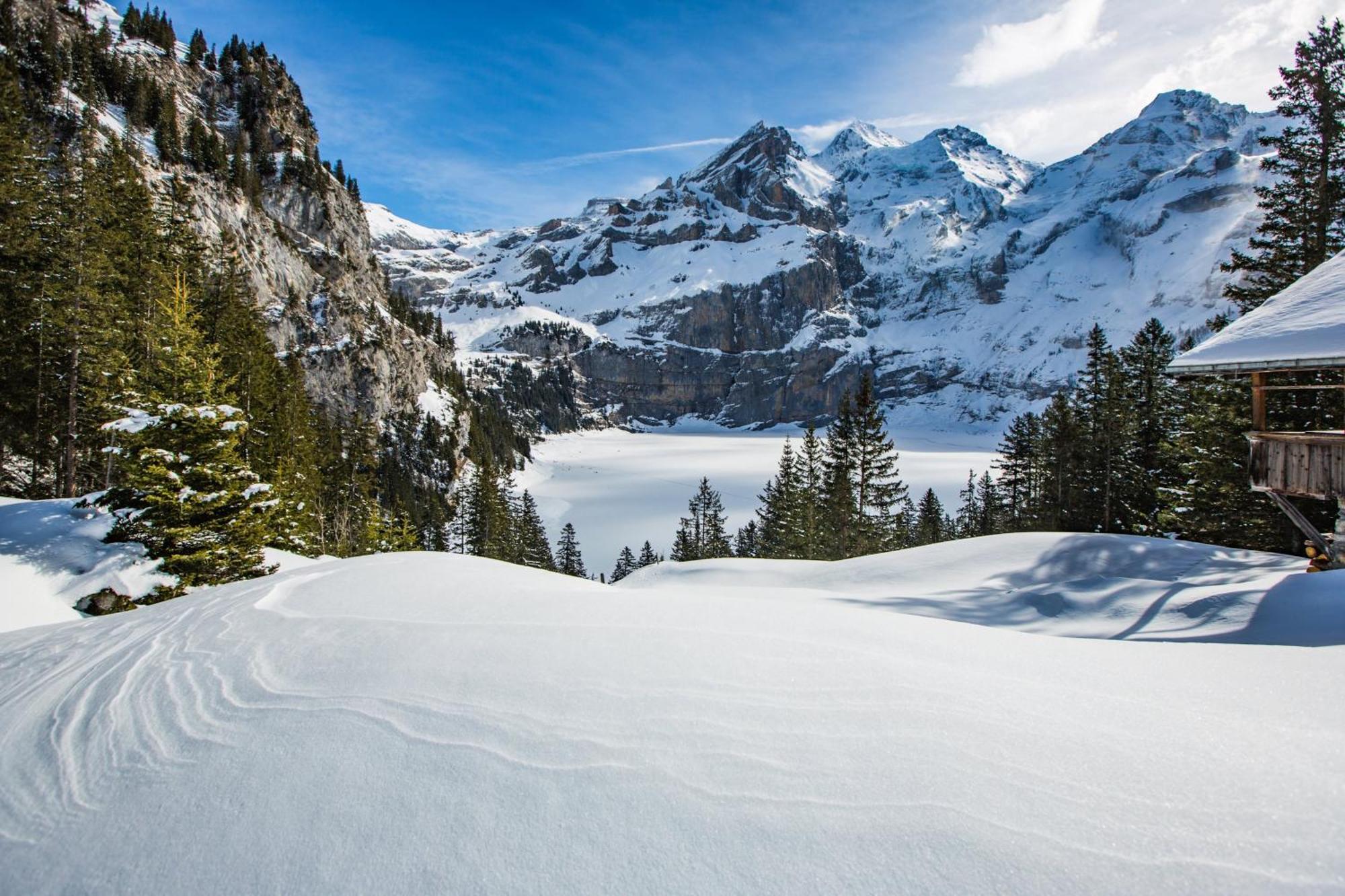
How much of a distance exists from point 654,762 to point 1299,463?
1281 cm

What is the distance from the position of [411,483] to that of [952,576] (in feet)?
233

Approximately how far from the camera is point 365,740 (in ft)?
7.38

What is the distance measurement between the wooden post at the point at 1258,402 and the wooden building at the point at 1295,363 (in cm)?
2

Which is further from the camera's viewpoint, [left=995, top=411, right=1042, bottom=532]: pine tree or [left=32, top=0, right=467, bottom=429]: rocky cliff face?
[left=32, top=0, right=467, bottom=429]: rocky cliff face

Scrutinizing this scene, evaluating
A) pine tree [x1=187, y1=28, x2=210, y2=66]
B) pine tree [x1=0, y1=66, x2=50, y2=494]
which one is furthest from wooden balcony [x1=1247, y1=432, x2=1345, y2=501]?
pine tree [x1=187, y1=28, x2=210, y2=66]

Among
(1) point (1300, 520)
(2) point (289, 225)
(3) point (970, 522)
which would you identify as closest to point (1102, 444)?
(1) point (1300, 520)

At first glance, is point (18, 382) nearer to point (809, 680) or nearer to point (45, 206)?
point (45, 206)

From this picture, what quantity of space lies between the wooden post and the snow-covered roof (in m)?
1.09

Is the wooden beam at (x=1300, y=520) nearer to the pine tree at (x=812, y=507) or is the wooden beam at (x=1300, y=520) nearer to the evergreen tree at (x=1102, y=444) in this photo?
the evergreen tree at (x=1102, y=444)

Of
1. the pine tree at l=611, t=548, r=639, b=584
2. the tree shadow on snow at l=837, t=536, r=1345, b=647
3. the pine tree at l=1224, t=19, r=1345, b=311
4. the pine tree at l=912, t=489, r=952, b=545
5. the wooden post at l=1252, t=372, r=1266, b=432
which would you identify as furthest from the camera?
the pine tree at l=611, t=548, r=639, b=584

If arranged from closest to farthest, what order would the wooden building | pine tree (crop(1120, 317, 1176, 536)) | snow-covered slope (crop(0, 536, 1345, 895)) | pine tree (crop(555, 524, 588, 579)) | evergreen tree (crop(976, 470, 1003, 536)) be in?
snow-covered slope (crop(0, 536, 1345, 895)) < the wooden building < pine tree (crop(1120, 317, 1176, 536)) < evergreen tree (crop(976, 470, 1003, 536)) < pine tree (crop(555, 524, 588, 579))

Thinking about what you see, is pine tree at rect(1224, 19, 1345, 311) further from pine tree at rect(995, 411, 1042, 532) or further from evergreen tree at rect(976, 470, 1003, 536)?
evergreen tree at rect(976, 470, 1003, 536)

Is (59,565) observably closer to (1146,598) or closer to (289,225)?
(1146,598)

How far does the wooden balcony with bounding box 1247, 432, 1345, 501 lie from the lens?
8805 mm
